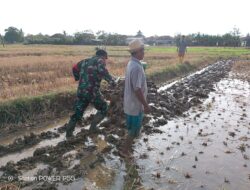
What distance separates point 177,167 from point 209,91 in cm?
814

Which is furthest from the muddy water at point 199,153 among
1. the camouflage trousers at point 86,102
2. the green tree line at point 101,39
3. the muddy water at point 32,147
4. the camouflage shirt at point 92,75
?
the green tree line at point 101,39

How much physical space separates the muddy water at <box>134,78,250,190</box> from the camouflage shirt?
4.53ft

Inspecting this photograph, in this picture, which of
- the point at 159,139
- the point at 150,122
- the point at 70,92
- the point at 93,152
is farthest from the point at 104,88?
the point at 93,152

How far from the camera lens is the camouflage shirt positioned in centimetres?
620

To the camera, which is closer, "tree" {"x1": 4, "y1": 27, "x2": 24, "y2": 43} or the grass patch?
the grass patch

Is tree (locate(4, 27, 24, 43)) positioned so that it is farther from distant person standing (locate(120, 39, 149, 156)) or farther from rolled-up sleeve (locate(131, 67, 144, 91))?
rolled-up sleeve (locate(131, 67, 144, 91))

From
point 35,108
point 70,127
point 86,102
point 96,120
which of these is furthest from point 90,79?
point 35,108

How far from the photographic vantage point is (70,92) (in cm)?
921

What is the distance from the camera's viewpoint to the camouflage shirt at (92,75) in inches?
244

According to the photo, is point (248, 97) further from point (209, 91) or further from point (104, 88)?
point (104, 88)

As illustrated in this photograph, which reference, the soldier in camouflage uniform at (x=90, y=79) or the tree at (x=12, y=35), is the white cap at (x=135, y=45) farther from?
the tree at (x=12, y=35)

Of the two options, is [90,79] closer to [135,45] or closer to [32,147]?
[135,45]

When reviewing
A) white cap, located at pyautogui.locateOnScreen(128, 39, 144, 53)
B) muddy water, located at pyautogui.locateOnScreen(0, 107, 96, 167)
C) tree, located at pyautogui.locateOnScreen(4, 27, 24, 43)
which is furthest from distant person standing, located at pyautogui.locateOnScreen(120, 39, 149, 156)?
tree, located at pyautogui.locateOnScreen(4, 27, 24, 43)

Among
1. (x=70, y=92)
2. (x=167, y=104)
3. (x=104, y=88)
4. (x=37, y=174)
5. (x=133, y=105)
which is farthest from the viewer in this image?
(x=104, y=88)
